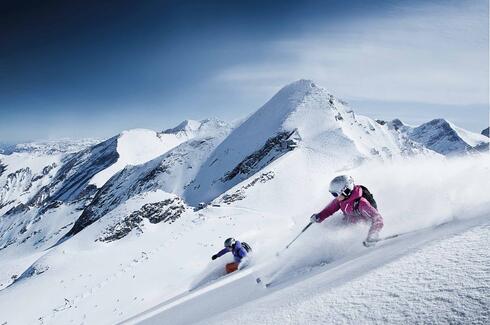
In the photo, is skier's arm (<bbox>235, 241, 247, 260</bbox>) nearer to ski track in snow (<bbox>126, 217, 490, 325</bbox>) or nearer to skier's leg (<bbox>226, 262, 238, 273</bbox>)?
skier's leg (<bbox>226, 262, 238, 273</bbox>)

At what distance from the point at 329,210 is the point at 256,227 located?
18926 millimetres

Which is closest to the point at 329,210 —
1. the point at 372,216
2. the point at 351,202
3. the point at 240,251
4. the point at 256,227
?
the point at 351,202

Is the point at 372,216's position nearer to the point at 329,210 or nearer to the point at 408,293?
the point at 329,210

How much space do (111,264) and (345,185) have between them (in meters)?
19.3

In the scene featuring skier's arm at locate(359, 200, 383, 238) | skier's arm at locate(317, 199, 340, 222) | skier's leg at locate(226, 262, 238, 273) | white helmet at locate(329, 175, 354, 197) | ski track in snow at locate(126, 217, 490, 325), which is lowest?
skier's leg at locate(226, 262, 238, 273)

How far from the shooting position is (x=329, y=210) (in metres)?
8.65

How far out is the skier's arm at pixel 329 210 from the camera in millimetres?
8547

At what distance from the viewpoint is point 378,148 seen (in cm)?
7231

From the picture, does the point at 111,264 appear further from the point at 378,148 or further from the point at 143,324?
the point at 378,148

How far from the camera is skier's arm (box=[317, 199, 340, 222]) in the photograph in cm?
855

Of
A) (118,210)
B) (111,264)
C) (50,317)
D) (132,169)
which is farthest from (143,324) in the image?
(132,169)

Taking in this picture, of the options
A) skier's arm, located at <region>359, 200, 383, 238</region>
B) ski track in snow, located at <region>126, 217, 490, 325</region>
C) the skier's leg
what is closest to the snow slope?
ski track in snow, located at <region>126, 217, 490, 325</region>

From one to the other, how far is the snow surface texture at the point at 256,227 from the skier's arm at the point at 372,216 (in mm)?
317

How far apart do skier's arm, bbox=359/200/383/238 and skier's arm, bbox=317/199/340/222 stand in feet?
2.24
